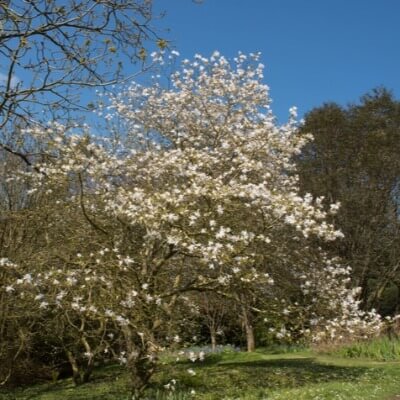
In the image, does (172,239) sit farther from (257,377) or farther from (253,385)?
(257,377)

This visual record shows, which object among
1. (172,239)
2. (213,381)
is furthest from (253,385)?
(172,239)

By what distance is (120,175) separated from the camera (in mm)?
11047

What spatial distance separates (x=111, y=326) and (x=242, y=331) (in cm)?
1465

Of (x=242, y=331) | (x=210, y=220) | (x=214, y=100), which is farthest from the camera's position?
(x=242, y=331)

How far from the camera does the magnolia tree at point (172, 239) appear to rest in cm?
888

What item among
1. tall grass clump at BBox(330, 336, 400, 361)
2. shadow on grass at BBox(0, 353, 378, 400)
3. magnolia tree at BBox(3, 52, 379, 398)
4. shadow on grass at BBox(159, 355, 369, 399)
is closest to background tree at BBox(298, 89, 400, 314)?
tall grass clump at BBox(330, 336, 400, 361)

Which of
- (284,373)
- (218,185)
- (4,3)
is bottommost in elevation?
(284,373)

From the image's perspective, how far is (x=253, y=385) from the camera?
11.9 meters

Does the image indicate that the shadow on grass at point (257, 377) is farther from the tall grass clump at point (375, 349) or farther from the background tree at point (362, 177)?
the background tree at point (362, 177)

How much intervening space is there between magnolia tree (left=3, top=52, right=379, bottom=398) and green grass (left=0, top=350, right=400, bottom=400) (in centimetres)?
94

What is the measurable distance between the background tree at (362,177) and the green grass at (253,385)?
33.2 feet

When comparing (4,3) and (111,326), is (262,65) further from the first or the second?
(4,3)

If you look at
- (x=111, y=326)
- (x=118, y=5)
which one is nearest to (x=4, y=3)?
(x=118, y=5)

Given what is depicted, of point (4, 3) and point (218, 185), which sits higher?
point (4, 3)
